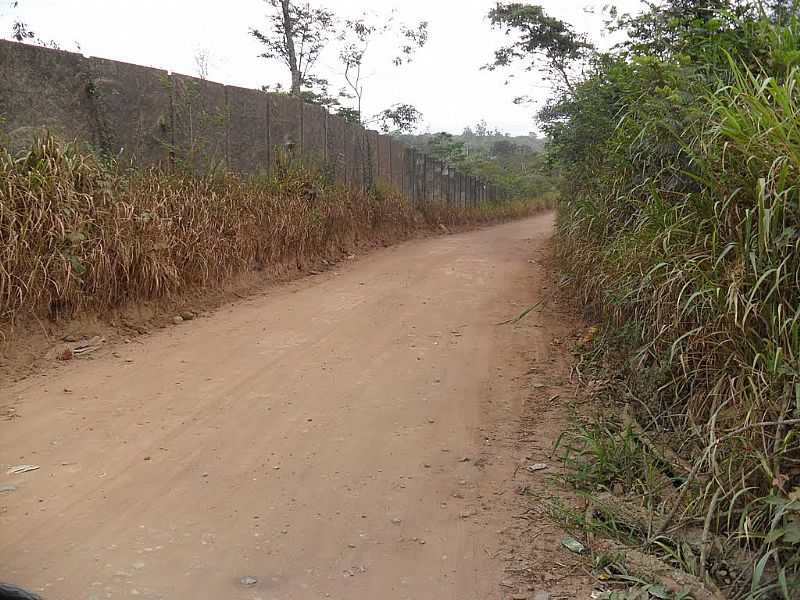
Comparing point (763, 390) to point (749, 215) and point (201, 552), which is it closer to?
point (749, 215)

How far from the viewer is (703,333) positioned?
9.82 feet

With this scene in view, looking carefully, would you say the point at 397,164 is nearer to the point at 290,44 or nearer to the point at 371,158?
the point at 371,158

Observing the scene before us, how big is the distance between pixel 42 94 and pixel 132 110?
947 mm

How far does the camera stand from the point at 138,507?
2.73 m

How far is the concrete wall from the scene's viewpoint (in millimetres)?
5348

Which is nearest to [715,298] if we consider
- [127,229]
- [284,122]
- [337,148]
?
[127,229]

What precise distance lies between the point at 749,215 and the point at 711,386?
2.54ft

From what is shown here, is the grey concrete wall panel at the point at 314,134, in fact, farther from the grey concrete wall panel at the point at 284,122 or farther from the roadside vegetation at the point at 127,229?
the roadside vegetation at the point at 127,229

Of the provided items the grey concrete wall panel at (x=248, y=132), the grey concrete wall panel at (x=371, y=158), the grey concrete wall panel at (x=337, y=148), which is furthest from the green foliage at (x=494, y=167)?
the grey concrete wall panel at (x=248, y=132)

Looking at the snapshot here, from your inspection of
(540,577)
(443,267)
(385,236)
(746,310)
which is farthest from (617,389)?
(385,236)

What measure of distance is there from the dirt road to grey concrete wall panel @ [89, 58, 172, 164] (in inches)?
77.9

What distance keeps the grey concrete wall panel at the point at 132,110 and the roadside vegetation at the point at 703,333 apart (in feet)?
14.2

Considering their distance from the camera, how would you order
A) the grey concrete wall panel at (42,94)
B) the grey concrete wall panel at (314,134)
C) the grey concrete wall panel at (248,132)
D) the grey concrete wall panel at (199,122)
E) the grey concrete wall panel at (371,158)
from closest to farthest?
the grey concrete wall panel at (42,94)
the grey concrete wall panel at (199,122)
the grey concrete wall panel at (248,132)
the grey concrete wall panel at (314,134)
the grey concrete wall panel at (371,158)

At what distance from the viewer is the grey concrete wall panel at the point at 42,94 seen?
5.18 metres
